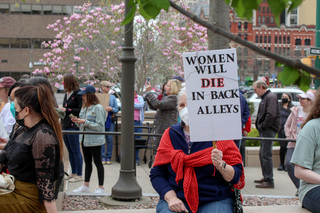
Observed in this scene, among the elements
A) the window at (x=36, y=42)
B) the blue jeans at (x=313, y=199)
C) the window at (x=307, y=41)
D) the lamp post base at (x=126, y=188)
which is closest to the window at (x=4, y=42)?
the window at (x=36, y=42)

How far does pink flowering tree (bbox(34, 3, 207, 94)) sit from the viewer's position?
601 inches

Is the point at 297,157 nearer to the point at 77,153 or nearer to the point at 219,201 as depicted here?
the point at 219,201

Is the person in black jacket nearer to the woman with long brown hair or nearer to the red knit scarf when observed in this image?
the woman with long brown hair

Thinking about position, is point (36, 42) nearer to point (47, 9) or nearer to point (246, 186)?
point (47, 9)

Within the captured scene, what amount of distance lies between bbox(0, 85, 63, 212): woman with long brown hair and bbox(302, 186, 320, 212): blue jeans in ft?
7.23

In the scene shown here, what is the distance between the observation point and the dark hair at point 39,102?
3.67 metres

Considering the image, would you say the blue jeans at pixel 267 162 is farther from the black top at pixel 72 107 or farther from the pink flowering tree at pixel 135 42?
the pink flowering tree at pixel 135 42

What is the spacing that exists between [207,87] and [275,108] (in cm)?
538

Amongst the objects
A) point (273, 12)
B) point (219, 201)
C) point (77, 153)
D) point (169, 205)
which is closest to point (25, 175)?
A: point (169, 205)

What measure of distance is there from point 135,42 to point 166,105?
27.4 ft

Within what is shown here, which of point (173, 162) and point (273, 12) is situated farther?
point (173, 162)

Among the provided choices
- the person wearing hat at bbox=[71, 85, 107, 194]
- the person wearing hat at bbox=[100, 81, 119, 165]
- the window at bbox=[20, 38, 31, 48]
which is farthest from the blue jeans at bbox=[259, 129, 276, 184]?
the window at bbox=[20, 38, 31, 48]

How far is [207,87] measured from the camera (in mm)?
3238

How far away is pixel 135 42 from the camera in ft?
51.3
